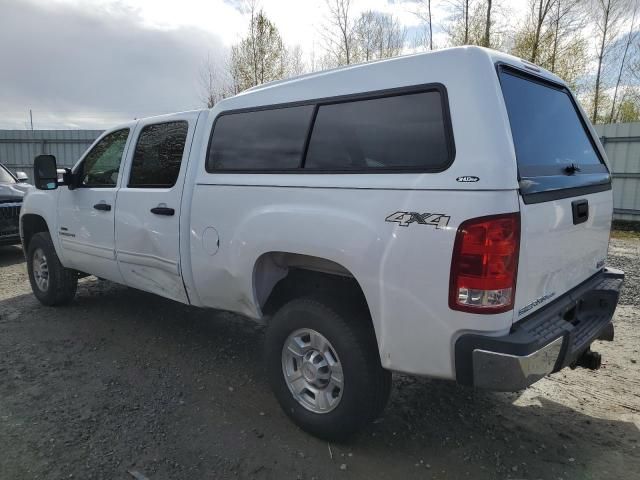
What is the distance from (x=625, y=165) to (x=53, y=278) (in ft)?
40.1

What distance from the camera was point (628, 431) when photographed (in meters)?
2.92

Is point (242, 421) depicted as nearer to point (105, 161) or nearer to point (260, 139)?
point (260, 139)

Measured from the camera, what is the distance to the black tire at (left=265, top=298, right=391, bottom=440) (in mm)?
2533

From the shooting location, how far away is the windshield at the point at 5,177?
8.56 meters

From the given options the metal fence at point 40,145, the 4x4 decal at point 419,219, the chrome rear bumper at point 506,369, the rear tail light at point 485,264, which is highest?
the metal fence at point 40,145

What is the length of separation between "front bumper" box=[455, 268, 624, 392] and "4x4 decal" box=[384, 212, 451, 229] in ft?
1.73

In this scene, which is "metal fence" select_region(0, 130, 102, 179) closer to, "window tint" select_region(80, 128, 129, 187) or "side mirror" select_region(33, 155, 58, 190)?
"side mirror" select_region(33, 155, 58, 190)

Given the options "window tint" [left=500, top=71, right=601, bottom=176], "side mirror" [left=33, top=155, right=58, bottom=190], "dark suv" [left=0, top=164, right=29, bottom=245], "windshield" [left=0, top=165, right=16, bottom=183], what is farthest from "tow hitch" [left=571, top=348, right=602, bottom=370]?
"windshield" [left=0, top=165, right=16, bottom=183]

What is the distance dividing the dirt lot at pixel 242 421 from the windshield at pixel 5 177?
5326 mm

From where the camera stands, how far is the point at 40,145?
15.5 m

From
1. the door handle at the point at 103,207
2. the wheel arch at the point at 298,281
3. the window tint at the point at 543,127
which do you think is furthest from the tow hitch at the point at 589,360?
the door handle at the point at 103,207

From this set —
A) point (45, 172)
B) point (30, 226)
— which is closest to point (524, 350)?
point (45, 172)

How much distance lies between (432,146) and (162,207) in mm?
2180

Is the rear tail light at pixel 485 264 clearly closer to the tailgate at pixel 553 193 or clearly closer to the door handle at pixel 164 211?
the tailgate at pixel 553 193
